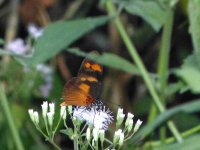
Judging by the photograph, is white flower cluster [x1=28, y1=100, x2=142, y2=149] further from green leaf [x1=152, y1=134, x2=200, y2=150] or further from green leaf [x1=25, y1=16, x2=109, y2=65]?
green leaf [x1=25, y1=16, x2=109, y2=65]

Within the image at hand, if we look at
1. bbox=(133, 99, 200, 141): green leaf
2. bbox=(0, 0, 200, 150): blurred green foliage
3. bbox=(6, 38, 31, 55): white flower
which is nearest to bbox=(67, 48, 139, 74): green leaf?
bbox=(0, 0, 200, 150): blurred green foliage

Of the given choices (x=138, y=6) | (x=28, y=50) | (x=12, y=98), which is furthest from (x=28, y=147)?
(x=138, y=6)

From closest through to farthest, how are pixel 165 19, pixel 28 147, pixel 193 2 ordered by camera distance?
pixel 193 2
pixel 165 19
pixel 28 147

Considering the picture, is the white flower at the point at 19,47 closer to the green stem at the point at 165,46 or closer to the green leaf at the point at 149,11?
the green leaf at the point at 149,11

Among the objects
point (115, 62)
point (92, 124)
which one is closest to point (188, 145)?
point (92, 124)

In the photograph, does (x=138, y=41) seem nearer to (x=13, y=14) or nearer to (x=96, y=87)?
(x=13, y=14)

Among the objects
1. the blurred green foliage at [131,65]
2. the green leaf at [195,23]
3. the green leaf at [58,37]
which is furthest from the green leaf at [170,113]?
the green leaf at [58,37]
